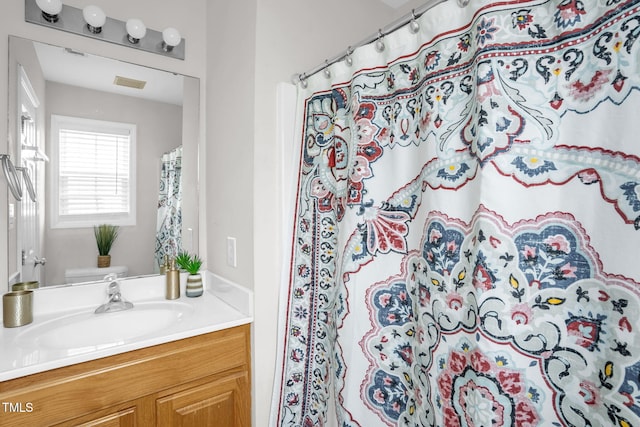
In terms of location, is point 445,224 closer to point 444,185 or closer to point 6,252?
point 444,185

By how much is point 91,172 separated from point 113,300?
0.60 meters

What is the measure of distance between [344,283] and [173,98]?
4.25ft

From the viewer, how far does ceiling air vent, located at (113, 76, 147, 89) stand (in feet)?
4.83

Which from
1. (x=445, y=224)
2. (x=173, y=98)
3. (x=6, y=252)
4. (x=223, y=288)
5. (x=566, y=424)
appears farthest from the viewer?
(x=173, y=98)

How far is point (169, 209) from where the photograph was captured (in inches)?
63.0

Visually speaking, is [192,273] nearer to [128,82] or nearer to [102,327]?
[102,327]

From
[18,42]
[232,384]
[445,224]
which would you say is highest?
[18,42]

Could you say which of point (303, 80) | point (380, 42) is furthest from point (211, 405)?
point (380, 42)

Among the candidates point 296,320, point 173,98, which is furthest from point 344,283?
point 173,98

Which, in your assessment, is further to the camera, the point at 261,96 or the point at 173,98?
the point at 173,98

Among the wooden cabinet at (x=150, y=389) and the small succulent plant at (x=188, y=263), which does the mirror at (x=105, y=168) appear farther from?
the wooden cabinet at (x=150, y=389)

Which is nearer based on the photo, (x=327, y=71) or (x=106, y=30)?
(x=327, y=71)

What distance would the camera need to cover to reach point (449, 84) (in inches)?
33.2

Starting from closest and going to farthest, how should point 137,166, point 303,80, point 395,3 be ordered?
point 303,80, point 137,166, point 395,3
